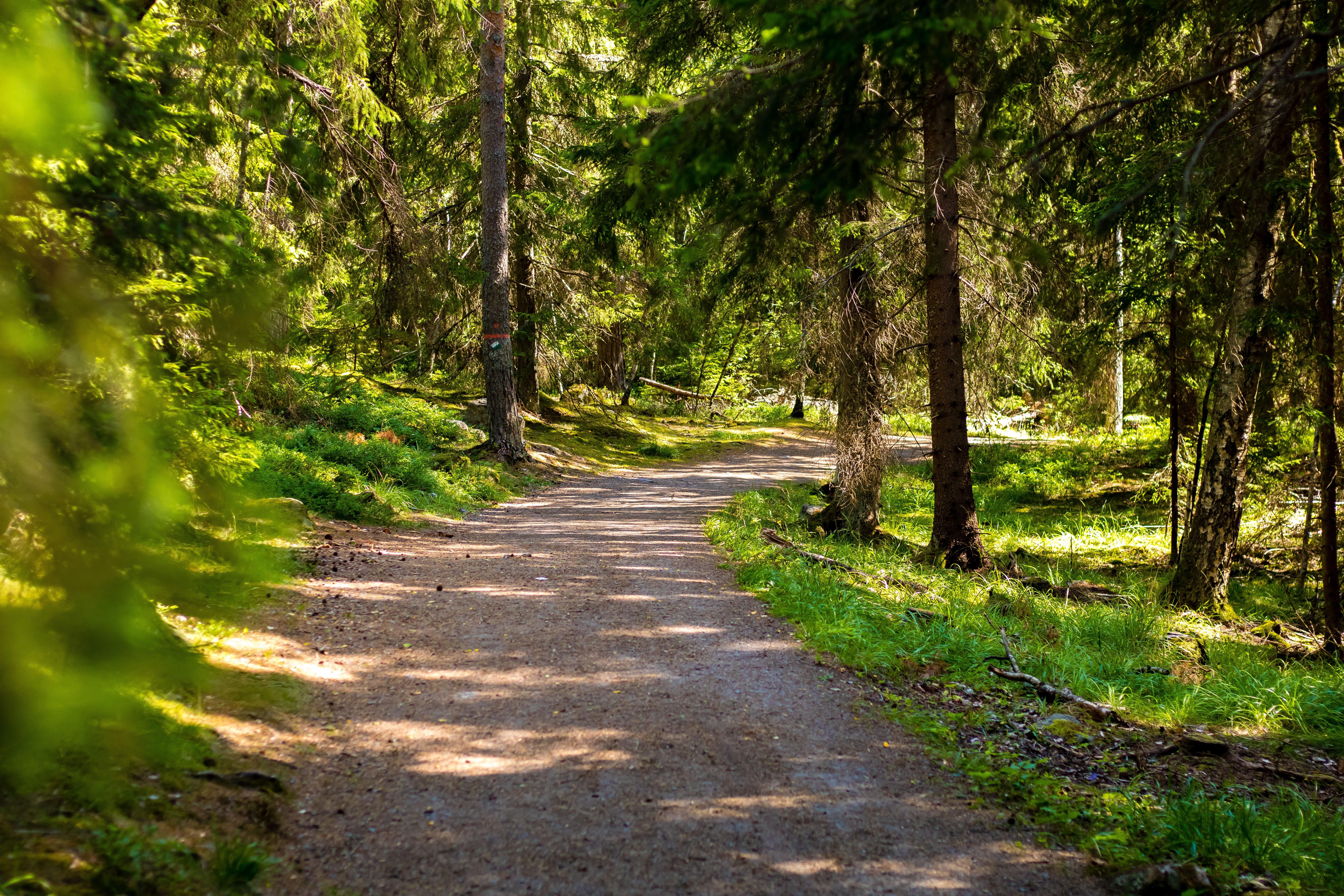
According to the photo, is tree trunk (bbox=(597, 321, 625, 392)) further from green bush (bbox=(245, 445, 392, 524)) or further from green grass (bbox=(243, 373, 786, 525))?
green bush (bbox=(245, 445, 392, 524))

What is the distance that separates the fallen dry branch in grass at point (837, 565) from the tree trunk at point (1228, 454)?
3.73 m

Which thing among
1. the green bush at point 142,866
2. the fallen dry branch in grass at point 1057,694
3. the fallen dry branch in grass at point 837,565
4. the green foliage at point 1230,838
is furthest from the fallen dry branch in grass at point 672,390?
the green bush at point 142,866

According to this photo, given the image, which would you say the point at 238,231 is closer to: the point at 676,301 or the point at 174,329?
the point at 174,329

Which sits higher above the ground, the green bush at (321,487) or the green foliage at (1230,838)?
the green bush at (321,487)

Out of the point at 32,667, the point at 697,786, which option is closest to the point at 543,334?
the point at 697,786

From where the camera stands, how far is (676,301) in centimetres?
1433

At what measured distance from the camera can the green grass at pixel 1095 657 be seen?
369cm

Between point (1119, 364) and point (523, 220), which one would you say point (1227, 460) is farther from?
point (523, 220)

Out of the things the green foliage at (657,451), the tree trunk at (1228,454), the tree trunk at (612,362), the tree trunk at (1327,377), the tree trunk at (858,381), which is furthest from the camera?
the tree trunk at (612,362)

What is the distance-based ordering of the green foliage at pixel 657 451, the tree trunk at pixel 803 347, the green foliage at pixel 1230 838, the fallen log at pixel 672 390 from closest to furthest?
the green foliage at pixel 1230 838, the tree trunk at pixel 803 347, the green foliage at pixel 657 451, the fallen log at pixel 672 390

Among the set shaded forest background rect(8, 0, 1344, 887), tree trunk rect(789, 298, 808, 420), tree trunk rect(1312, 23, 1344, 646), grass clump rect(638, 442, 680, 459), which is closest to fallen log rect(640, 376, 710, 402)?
grass clump rect(638, 442, 680, 459)

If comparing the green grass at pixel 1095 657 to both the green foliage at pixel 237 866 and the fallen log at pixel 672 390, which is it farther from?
the fallen log at pixel 672 390

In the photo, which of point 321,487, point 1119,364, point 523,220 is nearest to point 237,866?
point 321,487

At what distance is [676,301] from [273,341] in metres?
12.2
